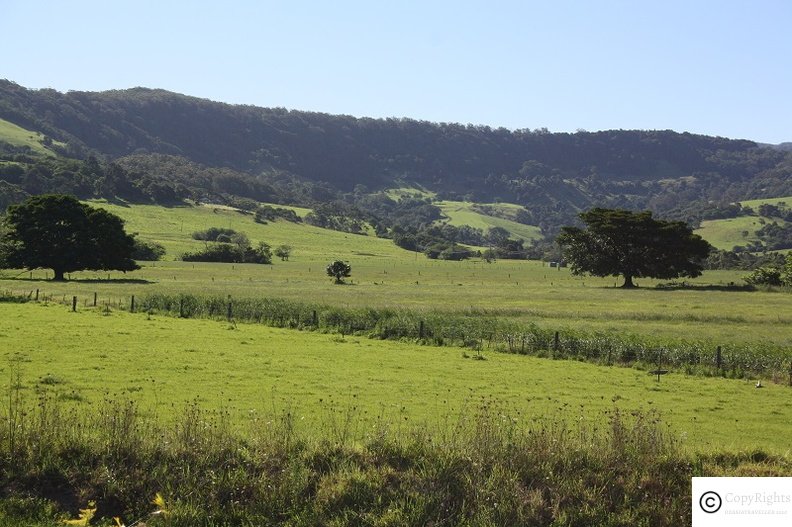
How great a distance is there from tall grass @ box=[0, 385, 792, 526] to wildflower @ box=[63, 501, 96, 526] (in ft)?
0.41

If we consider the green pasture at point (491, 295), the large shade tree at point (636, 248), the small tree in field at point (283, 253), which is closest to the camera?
the green pasture at point (491, 295)

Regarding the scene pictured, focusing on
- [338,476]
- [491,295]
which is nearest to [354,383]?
[338,476]

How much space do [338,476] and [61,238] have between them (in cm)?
7993

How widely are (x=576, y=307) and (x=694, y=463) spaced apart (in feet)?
162

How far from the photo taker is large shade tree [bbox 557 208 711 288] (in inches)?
3526

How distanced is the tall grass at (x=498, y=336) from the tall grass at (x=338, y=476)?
20.0 meters

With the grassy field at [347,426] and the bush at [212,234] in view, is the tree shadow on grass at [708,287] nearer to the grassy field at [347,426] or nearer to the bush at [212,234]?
the grassy field at [347,426]

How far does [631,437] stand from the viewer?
13289 millimetres

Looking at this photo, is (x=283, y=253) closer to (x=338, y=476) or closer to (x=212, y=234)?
(x=212, y=234)

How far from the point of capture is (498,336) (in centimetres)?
3809

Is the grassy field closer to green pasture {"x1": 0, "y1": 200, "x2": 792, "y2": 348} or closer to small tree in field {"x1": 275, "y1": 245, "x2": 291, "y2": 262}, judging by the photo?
green pasture {"x1": 0, "y1": 200, "x2": 792, "y2": 348}

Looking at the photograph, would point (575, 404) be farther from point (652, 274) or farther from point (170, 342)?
point (652, 274)

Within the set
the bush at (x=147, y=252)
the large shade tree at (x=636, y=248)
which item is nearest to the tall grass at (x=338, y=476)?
the large shade tree at (x=636, y=248)

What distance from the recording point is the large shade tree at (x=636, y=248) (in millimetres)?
89562
